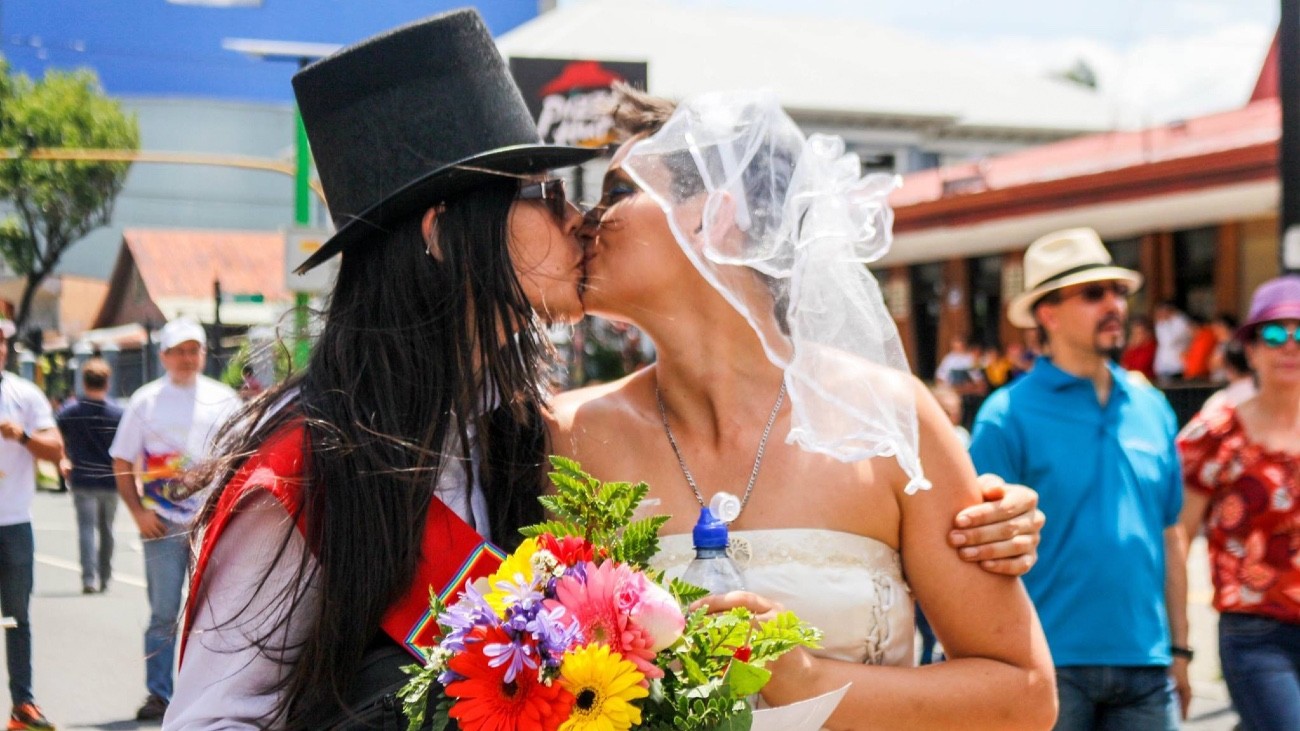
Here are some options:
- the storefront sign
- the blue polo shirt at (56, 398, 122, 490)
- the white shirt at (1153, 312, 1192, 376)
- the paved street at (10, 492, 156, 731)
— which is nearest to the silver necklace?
the paved street at (10, 492, 156, 731)

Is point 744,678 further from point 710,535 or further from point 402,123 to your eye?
point 402,123

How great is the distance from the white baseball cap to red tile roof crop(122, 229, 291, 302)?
169 millimetres

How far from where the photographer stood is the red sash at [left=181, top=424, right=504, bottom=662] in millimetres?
1754

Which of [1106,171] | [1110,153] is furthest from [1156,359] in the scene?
[1110,153]

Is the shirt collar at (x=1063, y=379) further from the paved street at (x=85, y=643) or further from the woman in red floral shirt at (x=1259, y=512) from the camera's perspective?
the paved street at (x=85, y=643)

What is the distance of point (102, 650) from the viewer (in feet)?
30.3

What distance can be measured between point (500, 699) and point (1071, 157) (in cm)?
2217

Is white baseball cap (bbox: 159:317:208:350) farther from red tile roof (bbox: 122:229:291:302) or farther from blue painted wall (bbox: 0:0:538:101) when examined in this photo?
blue painted wall (bbox: 0:0:538:101)

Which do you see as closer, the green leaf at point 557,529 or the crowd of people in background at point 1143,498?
the green leaf at point 557,529

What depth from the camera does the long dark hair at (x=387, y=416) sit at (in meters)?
1.75

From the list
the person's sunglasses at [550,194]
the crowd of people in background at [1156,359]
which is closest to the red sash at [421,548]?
the person's sunglasses at [550,194]

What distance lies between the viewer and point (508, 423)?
213 centimetres

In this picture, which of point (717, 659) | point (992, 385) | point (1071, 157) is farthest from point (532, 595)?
point (1071, 157)

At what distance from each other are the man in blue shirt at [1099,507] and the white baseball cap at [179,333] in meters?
4.97
